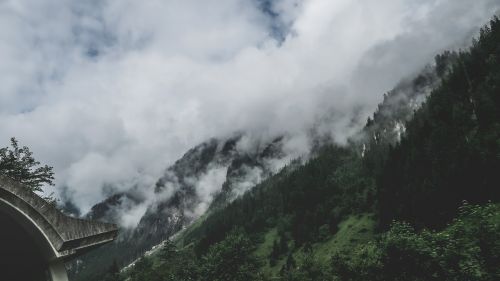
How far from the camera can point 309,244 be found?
16150 cm

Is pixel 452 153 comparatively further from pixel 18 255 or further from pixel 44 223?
pixel 44 223

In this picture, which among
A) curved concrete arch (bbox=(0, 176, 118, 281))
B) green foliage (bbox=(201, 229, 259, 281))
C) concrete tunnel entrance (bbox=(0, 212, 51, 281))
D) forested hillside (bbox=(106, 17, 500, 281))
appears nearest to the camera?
curved concrete arch (bbox=(0, 176, 118, 281))

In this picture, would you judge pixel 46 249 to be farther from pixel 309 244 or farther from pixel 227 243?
pixel 309 244

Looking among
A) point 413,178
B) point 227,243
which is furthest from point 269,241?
point 227,243

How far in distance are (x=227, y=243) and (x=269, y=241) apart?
346 ft

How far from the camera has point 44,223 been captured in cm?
646

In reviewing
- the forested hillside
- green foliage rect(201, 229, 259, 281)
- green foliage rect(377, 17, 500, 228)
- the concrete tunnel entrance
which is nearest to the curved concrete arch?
the concrete tunnel entrance

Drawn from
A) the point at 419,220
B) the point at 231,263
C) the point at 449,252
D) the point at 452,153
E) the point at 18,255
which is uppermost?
the point at 452,153

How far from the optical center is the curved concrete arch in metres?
6.35

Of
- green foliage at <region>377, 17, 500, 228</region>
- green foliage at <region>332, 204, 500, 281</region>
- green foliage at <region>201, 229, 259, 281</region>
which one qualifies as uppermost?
green foliage at <region>377, 17, 500, 228</region>

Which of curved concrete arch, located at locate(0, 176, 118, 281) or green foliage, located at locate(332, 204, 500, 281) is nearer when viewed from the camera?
curved concrete arch, located at locate(0, 176, 118, 281)

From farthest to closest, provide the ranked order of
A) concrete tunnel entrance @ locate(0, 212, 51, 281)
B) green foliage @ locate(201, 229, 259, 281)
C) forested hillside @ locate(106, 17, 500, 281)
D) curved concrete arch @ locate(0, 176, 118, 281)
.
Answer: green foliage @ locate(201, 229, 259, 281) → forested hillside @ locate(106, 17, 500, 281) → concrete tunnel entrance @ locate(0, 212, 51, 281) → curved concrete arch @ locate(0, 176, 118, 281)

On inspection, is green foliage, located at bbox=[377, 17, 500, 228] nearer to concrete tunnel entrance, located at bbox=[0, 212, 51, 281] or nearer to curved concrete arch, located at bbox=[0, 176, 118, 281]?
concrete tunnel entrance, located at bbox=[0, 212, 51, 281]

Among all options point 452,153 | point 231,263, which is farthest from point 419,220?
point 231,263
